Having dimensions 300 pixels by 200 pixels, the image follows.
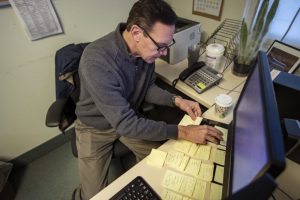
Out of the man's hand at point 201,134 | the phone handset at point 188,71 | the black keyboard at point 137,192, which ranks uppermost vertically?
the phone handset at point 188,71

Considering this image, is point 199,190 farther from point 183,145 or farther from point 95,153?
point 95,153

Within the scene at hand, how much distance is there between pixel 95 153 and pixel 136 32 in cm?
69

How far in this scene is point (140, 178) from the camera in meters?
0.79

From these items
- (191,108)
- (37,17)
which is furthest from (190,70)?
(37,17)

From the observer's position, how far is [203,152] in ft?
2.97

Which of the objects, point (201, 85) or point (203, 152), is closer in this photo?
point (203, 152)

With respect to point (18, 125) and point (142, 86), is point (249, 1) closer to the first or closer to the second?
point (142, 86)

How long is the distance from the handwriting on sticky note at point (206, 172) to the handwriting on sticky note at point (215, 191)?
31 millimetres

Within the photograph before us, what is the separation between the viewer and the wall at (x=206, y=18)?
145cm

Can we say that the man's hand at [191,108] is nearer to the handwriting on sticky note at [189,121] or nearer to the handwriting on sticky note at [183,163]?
the handwriting on sticky note at [189,121]

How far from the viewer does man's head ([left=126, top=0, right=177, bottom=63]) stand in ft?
2.97

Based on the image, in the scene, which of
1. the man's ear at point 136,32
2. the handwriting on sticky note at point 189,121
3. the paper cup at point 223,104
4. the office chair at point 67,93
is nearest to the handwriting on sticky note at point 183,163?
the handwriting on sticky note at point 189,121

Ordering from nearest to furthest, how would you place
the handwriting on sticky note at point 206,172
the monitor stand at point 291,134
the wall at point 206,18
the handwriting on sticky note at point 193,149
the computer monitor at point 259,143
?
1. the computer monitor at point 259,143
2. the monitor stand at point 291,134
3. the handwriting on sticky note at point 206,172
4. the handwriting on sticky note at point 193,149
5. the wall at point 206,18

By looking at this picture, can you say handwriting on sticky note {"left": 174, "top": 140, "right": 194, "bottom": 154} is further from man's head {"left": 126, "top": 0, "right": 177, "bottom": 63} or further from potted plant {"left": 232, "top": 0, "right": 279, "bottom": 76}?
potted plant {"left": 232, "top": 0, "right": 279, "bottom": 76}
